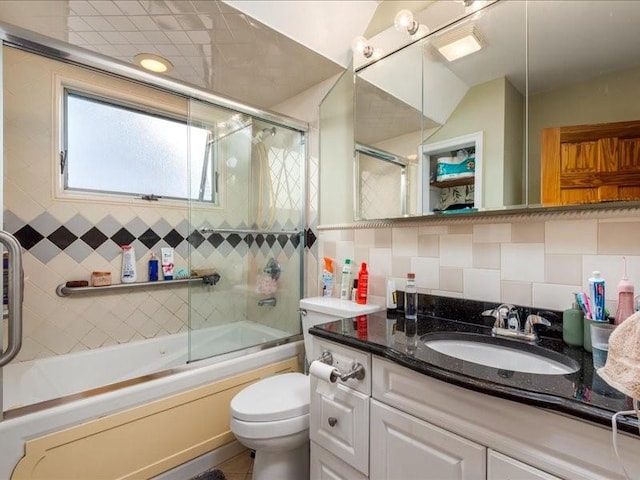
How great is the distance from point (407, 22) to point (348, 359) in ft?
5.01

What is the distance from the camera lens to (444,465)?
0.85 m

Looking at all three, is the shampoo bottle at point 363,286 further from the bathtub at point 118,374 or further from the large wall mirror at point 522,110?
the bathtub at point 118,374

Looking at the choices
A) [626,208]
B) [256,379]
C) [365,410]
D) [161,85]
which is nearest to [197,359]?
[256,379]

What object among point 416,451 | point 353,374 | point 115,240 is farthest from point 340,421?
point 115,240

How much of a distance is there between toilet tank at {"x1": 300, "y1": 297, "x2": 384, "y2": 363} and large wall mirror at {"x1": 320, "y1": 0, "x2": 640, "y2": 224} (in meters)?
0.54

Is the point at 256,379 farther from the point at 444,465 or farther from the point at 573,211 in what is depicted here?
the point at 573,211

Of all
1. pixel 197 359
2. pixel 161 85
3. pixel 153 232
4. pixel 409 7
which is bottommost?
pixel 197 359

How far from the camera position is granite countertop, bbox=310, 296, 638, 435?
651mm

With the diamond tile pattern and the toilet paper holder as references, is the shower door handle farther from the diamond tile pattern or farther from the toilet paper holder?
the toilet paper holder

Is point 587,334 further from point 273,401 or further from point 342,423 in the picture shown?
point 273,401

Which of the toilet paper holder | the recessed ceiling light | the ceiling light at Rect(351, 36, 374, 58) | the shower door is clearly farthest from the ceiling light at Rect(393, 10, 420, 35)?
the toilet paper holder

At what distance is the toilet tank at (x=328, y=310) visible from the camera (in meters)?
1.57

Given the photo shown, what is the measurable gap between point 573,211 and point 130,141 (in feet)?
8.40

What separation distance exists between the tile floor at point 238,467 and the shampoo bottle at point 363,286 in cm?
106
